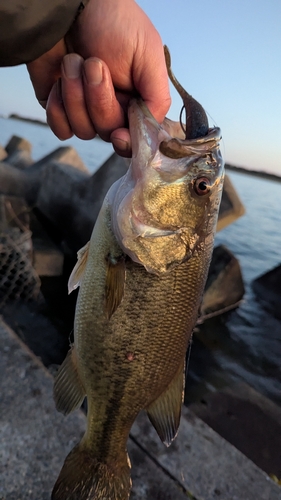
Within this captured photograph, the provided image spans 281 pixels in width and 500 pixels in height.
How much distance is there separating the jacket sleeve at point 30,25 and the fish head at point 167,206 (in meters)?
0.46

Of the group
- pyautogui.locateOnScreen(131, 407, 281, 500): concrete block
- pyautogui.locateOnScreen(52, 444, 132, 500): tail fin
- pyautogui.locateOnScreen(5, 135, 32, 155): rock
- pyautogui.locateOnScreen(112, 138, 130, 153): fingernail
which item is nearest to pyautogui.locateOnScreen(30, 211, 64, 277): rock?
pyautogui.locateOnScreen(131, 407, 281, 500): concrete block

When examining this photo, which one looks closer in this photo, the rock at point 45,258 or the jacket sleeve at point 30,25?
the jacket sleeve at point 30,25

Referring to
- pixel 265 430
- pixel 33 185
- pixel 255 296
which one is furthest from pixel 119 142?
pixel 255 296

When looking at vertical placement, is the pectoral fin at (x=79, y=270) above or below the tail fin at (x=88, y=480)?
above

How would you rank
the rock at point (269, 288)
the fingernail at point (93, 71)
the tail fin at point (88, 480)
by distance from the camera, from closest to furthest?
1. the fingernail at point (93, 71)
2. the tail fin at point (88, 480)
3. the rock at point (269, 288)

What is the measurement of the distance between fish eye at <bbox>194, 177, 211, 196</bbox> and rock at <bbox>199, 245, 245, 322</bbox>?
571 centimetres

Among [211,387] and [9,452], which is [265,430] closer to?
[211,387]

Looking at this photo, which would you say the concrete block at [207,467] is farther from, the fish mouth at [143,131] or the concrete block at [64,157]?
the concrete block at [64,157]

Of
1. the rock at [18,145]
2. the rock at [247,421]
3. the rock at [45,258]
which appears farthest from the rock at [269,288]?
the rock at [18,145]

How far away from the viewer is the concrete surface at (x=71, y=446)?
235 centimetres

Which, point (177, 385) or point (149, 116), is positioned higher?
point (149, 116)

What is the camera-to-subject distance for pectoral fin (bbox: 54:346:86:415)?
2.10 meters

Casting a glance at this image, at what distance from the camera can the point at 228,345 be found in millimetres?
7070

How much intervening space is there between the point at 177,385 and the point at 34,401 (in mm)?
1245
